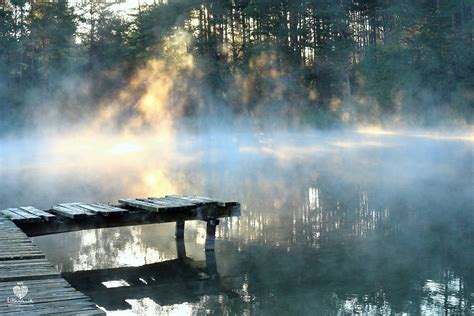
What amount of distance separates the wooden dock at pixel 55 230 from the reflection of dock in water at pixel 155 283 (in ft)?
3.08

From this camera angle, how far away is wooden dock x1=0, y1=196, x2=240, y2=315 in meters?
6.04

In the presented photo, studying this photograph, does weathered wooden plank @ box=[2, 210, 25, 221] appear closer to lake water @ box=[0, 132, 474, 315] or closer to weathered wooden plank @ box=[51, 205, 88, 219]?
weathered wooden plank @ box=[51, 205, 88, 219]

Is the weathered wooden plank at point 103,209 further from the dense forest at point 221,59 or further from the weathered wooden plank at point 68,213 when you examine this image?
the dense forest at point 221,59

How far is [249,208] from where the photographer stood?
644 inches

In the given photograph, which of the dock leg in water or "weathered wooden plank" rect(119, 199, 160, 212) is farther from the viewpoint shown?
the dock leg in water

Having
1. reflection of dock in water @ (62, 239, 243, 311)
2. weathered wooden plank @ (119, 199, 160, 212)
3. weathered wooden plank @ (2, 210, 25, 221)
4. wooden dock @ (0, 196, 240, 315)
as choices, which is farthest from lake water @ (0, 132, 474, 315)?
weathered wooden plank @ (2, 210, 25, 221)

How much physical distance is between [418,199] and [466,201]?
1.19 m

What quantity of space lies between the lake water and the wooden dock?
1.91 ft

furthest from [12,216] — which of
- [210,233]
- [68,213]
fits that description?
[210,233]

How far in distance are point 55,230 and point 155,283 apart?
2196 millimetres

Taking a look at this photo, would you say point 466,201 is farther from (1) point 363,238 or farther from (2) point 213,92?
(2) point 213,92

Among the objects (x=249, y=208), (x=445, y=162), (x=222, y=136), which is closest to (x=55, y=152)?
(x=222, y=136)

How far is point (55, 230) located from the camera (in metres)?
10.9

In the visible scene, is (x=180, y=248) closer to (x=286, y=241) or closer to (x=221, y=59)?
(x=286, y=241)
